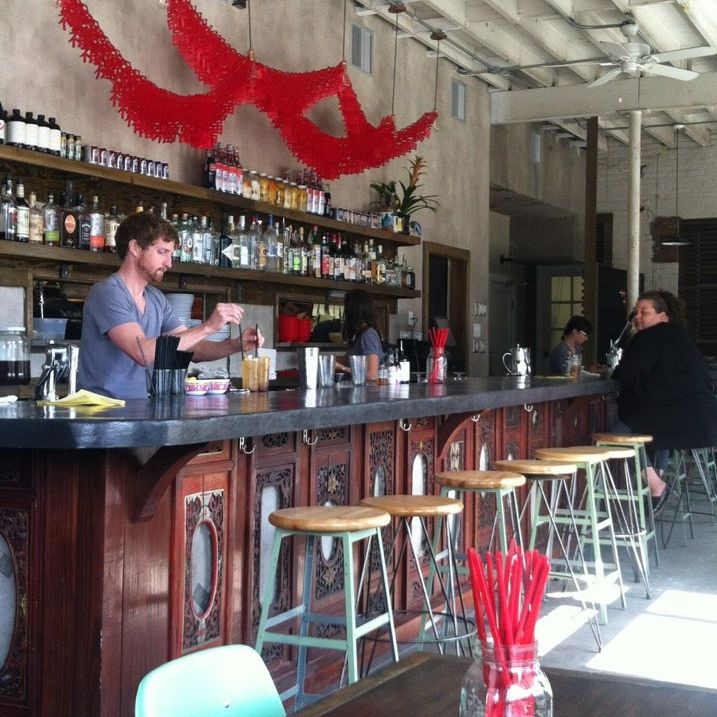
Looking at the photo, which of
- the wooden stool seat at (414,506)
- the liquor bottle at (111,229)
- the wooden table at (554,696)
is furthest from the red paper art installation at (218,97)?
the wooden table at (554,696)

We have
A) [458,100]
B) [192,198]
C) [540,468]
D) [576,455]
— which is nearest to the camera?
[540,468]

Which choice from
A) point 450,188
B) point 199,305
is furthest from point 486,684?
point 450,188

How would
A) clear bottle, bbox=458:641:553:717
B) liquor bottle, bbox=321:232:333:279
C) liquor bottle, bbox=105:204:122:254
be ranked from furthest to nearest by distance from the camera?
liquor bottle, bbox=321:232:333:279, liquor bottle, bbox=105:204:122:254, clear bottle, bbox=458:641:553:717

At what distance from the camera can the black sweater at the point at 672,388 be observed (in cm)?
638

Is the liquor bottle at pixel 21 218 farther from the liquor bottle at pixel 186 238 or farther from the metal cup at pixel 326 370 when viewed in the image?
the metal cup at pixel 326 370

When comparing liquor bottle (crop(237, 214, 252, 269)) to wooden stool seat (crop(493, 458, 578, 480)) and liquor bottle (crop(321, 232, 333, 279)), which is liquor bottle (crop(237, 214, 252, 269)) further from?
wooden stool seat (crop(493, 458, 578, 480))

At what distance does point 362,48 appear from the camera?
8.74 m

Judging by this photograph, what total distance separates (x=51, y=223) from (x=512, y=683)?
4765 mm

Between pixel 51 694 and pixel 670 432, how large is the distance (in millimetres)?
4493

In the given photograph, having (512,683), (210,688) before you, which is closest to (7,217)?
(210,688)

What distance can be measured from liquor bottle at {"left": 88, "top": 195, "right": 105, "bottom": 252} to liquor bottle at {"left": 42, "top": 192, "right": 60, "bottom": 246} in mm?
196

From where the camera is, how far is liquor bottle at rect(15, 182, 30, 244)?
17.3ft

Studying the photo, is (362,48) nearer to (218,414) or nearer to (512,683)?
(218,414)

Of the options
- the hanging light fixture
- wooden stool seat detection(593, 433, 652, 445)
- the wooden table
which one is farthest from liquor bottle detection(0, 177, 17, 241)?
the hanging light fixture
